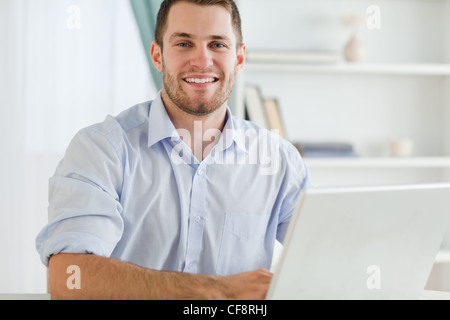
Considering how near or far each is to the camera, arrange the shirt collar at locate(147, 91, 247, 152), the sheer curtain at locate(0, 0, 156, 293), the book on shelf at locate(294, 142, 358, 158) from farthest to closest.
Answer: the book on shelf at locate(294, 142, 358, 158) < the sheer curtain at locate(0, 0, 156, 293) < the shirt collar at locate(147, 91, 247, 152)

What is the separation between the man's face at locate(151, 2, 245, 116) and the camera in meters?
1.42

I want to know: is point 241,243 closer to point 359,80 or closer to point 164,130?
point 164,130

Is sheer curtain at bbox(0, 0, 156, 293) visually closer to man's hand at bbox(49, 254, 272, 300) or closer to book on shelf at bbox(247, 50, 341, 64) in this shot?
book on shelf at bbox(247, 50, 341, 64)

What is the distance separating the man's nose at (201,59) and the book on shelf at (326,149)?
1.12 m

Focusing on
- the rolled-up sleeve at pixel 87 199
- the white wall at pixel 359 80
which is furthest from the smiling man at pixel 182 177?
the white wall at pixel 359 80

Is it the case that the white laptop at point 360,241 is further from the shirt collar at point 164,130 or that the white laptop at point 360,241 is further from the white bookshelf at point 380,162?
the white bookshelf at point 380,162

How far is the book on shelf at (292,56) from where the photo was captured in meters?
2.40

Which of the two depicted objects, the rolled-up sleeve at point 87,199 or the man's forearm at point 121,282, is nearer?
the man's forearm at point 121,282

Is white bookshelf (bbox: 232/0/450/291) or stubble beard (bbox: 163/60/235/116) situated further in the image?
white bookshelf (bbox: 232/0/450/291)

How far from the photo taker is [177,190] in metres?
1.33

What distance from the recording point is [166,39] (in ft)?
4.81

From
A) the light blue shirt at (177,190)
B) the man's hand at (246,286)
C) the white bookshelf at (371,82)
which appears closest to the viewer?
the man's hand at (246,286)

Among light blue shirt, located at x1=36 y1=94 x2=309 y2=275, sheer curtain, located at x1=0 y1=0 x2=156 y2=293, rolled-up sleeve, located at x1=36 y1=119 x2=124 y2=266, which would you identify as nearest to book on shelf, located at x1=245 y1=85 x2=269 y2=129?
sheer curtain, located at x1=0 y1=0 x2=156 y2=293
